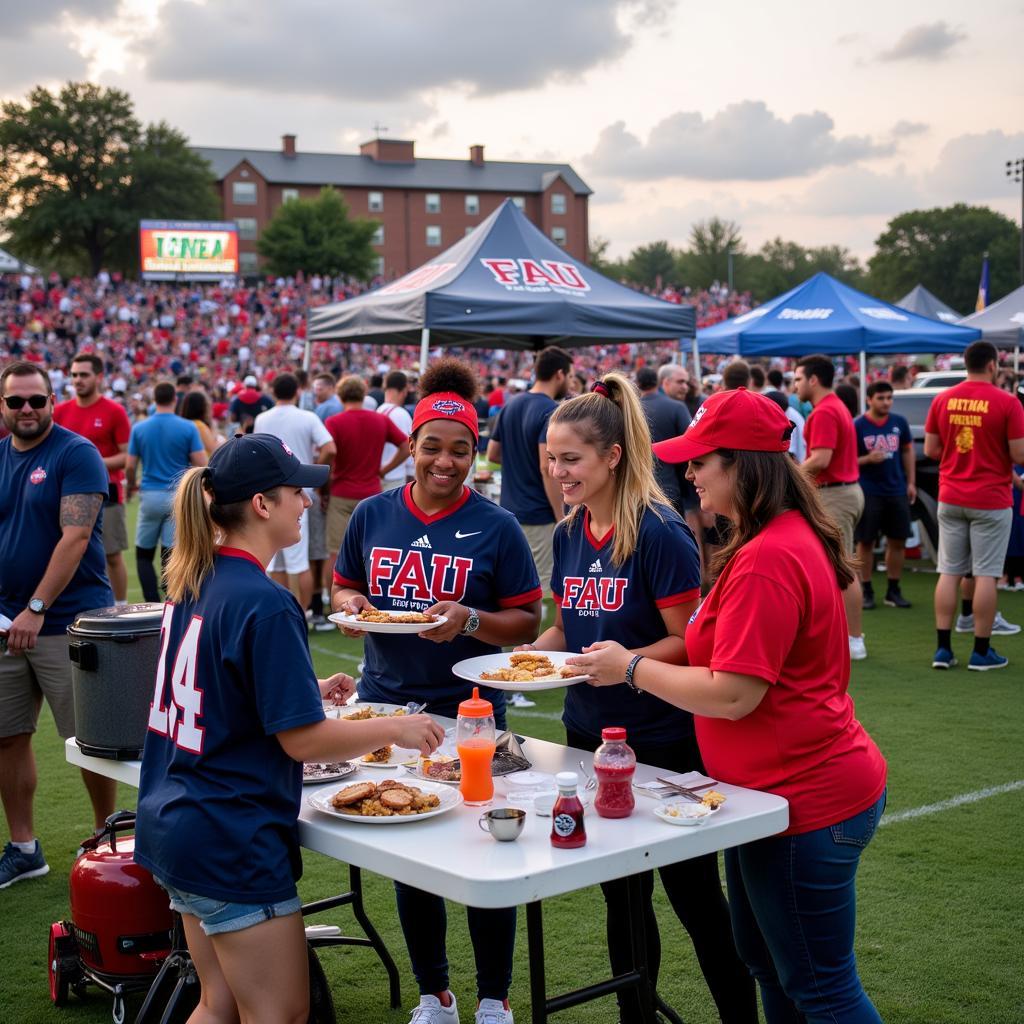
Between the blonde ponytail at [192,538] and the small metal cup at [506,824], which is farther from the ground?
the blonde ponytail at [192,538]

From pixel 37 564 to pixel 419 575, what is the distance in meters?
2.09

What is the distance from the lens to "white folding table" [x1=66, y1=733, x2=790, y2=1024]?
231 cm

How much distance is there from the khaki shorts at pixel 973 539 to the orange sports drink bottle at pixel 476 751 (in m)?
6.19

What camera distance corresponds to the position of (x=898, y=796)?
5.71m

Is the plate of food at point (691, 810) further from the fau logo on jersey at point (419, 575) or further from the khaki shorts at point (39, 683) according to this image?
the khaki shorts at point (39, 683)

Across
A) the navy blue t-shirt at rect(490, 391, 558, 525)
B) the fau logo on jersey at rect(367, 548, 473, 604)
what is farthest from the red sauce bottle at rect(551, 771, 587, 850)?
the navy blue t-shirt at rect(490, 391, 558, 525)

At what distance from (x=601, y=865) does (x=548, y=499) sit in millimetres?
6454

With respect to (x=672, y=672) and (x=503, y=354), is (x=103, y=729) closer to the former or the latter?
(x=672, y=672)

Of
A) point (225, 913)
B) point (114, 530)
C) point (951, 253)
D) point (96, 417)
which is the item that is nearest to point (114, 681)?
point (225, 913)

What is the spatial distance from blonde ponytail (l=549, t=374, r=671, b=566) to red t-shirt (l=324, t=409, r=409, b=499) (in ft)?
22.2

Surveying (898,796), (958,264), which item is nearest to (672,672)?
(898,796)

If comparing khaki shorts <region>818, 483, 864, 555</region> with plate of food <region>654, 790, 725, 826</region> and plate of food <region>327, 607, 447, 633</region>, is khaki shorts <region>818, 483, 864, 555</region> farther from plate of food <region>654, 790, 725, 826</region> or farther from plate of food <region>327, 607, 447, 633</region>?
plate of food <region>654, 790, 725, 826</region>

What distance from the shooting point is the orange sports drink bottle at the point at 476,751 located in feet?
9.29

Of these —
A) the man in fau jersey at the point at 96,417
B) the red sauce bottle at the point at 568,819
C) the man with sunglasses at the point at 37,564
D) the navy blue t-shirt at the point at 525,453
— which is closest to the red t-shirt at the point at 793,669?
the red sauce bottle at the point at 568,819
